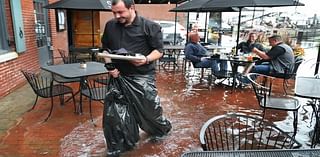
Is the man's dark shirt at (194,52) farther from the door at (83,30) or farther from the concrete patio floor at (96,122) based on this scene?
the door at (83,30)

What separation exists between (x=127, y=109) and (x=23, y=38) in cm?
369

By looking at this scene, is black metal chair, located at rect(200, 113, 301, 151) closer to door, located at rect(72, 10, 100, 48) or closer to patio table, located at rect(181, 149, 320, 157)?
patio table, located at rect(181, 149, 320, 157)

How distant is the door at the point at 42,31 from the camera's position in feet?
21.2

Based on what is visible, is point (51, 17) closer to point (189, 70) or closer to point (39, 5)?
point (39, 5)

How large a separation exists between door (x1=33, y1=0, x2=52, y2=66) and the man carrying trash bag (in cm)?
456

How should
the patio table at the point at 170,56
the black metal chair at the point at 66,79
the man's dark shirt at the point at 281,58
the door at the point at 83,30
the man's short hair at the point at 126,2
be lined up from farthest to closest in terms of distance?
1. the door at the point at 83,30
2. the patio table at the point at 170,56
3. the man's dark shirt at the point at 281,58
4. the black metal chair at the point at 66,79
5. the man's short hair at the point at 126,2

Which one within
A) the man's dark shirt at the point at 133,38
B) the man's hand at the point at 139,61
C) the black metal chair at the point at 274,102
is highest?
the man's dark shirt at the point at 133,38

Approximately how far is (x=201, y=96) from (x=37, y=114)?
109 inches

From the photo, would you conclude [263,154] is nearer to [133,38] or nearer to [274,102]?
[133,38]

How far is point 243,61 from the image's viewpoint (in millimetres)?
4922

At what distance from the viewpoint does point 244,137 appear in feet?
10.4

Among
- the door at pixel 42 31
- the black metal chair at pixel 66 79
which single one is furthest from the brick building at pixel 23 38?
the black metal chair at pixel 66 79

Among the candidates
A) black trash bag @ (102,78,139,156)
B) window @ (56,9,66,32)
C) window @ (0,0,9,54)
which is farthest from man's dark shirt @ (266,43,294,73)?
window @ (56,9,66,32)

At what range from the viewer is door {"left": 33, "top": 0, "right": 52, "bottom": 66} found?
6.45 metres
